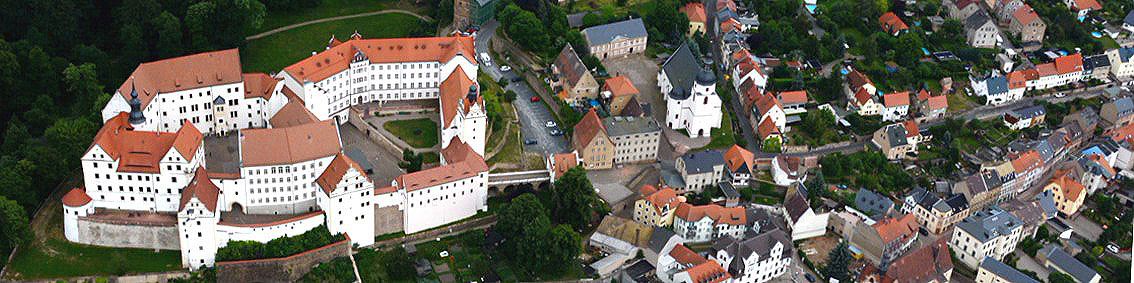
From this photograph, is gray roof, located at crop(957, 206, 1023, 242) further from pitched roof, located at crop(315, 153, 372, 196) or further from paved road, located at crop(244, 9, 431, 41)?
paved road, located at crop(244, 9, 431, 41)

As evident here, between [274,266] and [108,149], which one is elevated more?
[108,149]

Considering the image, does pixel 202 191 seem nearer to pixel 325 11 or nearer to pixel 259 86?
pixel 259 86

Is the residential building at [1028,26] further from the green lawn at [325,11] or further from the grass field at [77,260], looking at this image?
the grass field at [77,260]

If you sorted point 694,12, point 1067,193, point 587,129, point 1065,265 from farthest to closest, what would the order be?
1. point 694,12
2. point 1067,193
3. point 587,129
4. point 1065,265

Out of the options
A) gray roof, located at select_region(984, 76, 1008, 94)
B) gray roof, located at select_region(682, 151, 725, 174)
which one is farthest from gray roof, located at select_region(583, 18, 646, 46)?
gray roof, located at select_region(984, 76, 1008, 94)

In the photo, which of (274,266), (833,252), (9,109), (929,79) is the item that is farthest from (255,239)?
(929,79)

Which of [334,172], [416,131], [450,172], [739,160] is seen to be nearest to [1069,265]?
[739,160]

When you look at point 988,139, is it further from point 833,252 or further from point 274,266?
point 274,266
